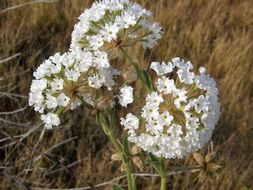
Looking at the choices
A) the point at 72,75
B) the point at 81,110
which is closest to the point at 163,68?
the point at 72,75

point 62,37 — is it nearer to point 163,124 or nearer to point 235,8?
point 235,8

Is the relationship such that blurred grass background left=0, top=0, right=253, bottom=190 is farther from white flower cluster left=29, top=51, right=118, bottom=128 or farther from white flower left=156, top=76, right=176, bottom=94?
white flower left=156, top=76, right=176, bottom=94

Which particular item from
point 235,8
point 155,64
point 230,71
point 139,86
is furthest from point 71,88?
point 235,8

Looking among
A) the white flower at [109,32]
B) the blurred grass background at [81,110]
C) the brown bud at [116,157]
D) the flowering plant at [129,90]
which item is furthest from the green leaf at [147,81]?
the blurred grass background at [81,110]

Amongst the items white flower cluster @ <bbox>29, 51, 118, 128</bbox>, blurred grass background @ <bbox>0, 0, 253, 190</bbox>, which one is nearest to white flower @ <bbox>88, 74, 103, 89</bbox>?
white flower cluster @ <bbox>29, 51, 118, 128</bbox>

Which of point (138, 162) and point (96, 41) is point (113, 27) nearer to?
point (96, 41)

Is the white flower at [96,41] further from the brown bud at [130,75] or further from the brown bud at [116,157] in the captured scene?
the brown bud at [116,157]

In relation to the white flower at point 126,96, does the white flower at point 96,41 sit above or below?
above
